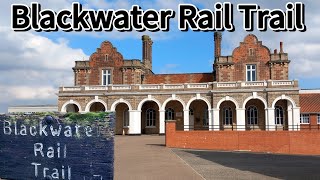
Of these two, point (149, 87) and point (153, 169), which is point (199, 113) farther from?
point (153, 169)

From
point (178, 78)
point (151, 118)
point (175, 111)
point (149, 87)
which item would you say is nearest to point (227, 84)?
point (175, 111)

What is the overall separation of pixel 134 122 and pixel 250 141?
51.9 ft

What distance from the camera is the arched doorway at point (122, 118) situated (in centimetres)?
3947

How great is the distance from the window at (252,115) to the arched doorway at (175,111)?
652 cm

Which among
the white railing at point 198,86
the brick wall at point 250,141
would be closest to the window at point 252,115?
the white railing at point 198,86

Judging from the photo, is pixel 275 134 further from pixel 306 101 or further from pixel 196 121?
pixel 306 101

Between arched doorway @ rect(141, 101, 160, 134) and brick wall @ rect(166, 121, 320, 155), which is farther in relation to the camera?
arched doorway @ rect(141, 101, 160, 134)

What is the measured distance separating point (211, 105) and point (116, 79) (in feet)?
35.5

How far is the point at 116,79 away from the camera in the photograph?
135 feet

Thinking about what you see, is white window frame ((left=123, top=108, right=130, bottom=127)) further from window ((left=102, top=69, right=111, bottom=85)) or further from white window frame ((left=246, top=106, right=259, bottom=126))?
white window frame ((left=246, top=106, right=259, bottom=126))

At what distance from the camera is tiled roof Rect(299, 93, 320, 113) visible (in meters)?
42.5

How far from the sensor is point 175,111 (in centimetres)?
3938

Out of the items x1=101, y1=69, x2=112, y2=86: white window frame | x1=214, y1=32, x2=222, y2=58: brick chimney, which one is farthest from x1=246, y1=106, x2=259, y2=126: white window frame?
x1=101, y1=69, x2=112, y2=86: white window frame

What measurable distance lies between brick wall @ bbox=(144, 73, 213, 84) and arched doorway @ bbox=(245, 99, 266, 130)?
21.7 ft
